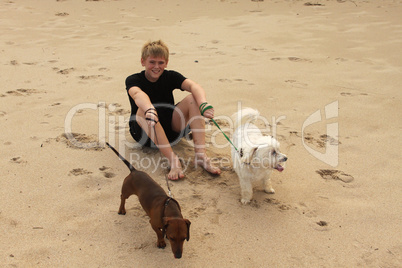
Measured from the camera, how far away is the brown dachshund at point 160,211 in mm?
2049

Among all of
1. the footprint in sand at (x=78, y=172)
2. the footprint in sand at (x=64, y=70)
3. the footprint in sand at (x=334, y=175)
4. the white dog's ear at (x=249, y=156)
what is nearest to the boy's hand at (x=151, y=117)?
the footprint in sand at (x=78, y=172)

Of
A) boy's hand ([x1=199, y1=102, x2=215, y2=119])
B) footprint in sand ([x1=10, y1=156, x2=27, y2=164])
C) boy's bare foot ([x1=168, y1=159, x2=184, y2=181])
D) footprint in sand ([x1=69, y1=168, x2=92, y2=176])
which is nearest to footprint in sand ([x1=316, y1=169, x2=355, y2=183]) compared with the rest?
boy's hand ([x1=199, y1=102, x2=215, y2=119])

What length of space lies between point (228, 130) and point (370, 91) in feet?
7.19

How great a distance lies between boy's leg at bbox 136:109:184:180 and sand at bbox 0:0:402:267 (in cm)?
11

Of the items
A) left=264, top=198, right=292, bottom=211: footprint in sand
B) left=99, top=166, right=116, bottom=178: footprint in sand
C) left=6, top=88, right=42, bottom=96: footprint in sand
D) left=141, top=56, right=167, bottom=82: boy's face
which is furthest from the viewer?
left=6, top=88, right=42, bottom=96: footprint in sand

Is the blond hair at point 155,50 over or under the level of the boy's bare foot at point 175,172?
over

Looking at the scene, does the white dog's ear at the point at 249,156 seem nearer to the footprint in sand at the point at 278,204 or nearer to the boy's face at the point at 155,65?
the footprint in sand at the point at 278,204

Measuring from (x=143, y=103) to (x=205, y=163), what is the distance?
761mm

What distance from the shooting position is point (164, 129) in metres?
3.52

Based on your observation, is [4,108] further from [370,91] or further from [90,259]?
[370,91]

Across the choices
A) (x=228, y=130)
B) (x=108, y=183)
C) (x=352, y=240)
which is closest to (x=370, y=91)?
(x=228, y=130)

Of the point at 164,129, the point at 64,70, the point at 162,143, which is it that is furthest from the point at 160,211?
the point at 64,70

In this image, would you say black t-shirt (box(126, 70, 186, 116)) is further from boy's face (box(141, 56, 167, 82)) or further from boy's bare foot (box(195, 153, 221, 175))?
boy's bare foot (box(195, 153, 221, 175))

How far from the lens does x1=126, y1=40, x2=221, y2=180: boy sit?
314 centimetres
